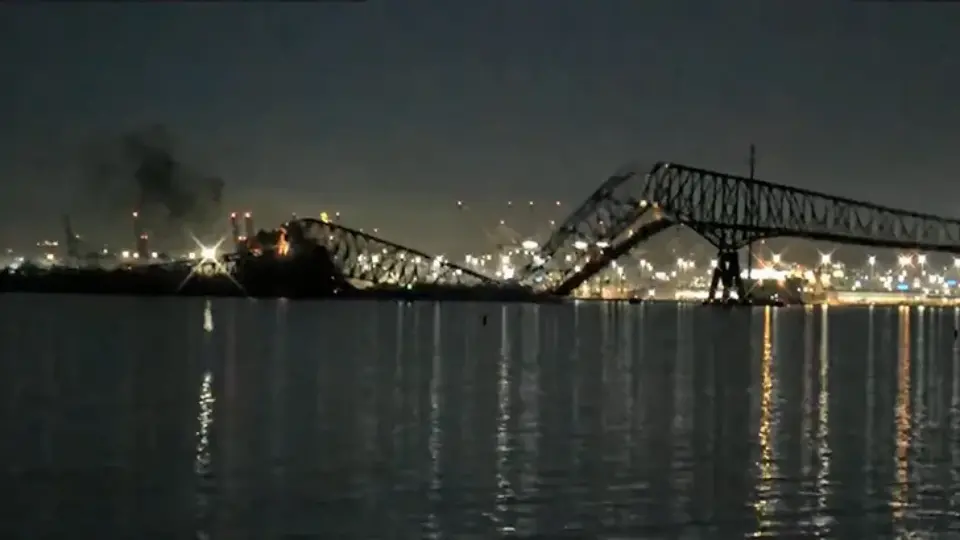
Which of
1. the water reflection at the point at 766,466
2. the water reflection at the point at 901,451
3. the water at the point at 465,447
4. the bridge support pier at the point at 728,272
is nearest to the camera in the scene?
the water at the point at 465,447

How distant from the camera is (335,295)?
635 feet

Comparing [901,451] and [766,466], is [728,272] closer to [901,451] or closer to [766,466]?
[901,451]

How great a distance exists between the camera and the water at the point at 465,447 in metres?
17.3

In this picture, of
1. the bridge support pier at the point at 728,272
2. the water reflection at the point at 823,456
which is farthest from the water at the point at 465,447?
the bridge support pier at the point at 728,272

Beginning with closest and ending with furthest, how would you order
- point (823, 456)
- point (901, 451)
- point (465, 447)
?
point (823, 456), point (465, 447), point (901, 451)

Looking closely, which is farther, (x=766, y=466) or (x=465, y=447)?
(x=465, y=447)

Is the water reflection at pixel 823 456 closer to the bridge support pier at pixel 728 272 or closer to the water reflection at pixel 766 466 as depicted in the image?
the water reflection at pixel 766 466

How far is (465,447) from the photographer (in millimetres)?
24000

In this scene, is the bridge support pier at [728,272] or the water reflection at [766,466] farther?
the bridge support pier at [728,272]

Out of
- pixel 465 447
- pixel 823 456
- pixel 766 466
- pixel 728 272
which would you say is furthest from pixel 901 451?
pixel 728 272

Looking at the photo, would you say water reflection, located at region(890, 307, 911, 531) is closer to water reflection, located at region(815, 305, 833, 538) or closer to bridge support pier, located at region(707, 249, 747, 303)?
water reflection, located at region(815, 305, 833, 538)

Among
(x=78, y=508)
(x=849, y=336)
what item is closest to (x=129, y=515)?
(x=78, y=508)

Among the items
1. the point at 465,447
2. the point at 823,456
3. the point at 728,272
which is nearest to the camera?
the point at 823,456

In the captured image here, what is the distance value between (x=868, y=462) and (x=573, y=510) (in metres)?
7.50
